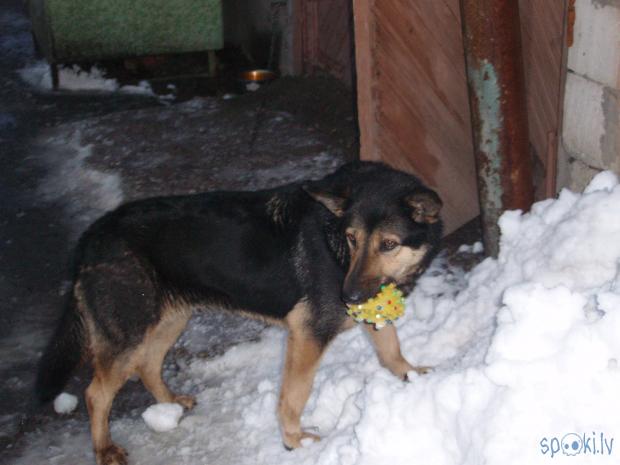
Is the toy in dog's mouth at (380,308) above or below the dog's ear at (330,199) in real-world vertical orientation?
below

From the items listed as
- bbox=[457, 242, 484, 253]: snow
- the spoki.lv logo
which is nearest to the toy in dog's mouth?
the spoki.lv logo

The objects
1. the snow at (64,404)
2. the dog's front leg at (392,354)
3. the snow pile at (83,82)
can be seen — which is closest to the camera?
the dog's front leg at (392,354)

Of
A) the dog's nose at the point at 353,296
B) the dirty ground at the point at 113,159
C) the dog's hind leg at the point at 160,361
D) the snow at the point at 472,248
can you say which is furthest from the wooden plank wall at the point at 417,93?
the dog's nose at the point at 353,296

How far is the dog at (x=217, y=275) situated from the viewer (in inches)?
167

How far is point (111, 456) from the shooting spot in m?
4.48

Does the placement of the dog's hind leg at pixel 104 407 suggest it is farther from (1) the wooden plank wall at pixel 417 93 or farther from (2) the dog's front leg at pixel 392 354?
(1) the wooden plank wall at pixel 417 93

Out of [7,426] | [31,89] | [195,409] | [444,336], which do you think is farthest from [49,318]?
[31,89]

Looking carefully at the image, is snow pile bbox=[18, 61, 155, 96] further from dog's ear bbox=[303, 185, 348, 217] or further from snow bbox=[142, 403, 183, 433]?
dog's ear bbox=[303, 185, 348, 217]

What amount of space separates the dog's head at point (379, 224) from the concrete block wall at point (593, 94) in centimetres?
118

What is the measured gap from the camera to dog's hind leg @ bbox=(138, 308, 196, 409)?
475 cm

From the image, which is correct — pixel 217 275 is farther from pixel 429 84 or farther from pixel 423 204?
pixel 429 84

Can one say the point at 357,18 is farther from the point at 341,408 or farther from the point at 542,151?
the point at 341,408

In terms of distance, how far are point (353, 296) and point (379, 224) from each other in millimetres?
383

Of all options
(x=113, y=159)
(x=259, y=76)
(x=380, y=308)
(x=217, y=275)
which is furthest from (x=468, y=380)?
(x=259, y=76)
